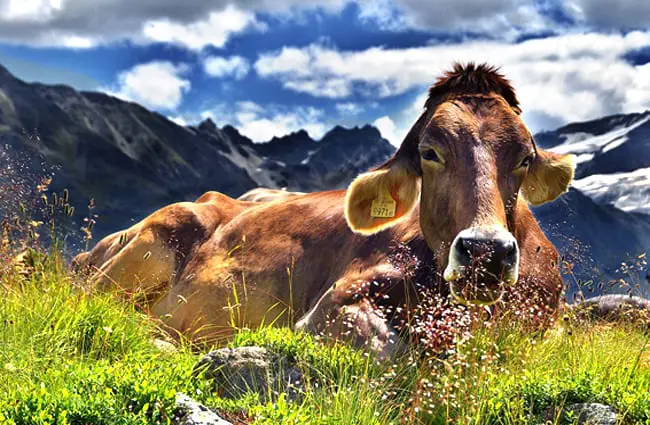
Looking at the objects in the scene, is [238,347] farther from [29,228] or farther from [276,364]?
[29,228]

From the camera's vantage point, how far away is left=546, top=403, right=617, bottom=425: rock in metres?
5.70

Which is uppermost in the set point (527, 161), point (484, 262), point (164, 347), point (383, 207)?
point (527, 161)

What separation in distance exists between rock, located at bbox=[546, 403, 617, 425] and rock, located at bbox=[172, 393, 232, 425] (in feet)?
8.19

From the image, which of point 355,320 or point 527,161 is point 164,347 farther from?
point 527,161

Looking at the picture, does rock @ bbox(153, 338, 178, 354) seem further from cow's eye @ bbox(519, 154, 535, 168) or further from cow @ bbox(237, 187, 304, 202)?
cow @ bbox(237, 187, 304, 202)

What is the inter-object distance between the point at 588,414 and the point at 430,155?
8.77 ft

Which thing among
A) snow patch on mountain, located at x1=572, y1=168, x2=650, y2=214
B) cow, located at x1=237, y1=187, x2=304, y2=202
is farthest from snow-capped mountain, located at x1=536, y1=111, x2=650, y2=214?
cow, located at x1=237, y1=187, x2=304, y2=202

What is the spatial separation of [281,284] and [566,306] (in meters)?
3.55

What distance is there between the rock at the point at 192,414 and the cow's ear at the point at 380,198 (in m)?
3.24

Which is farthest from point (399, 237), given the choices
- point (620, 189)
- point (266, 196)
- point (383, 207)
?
point (620, 189)

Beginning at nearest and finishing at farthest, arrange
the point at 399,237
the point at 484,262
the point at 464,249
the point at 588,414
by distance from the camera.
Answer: the point at 588,414
the point at 484,262
the point at 464,249
the point at 399,237

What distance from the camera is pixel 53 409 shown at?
510 centimetres

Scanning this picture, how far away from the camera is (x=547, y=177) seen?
7902 mm

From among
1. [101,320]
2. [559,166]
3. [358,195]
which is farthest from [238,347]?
[559,166]
